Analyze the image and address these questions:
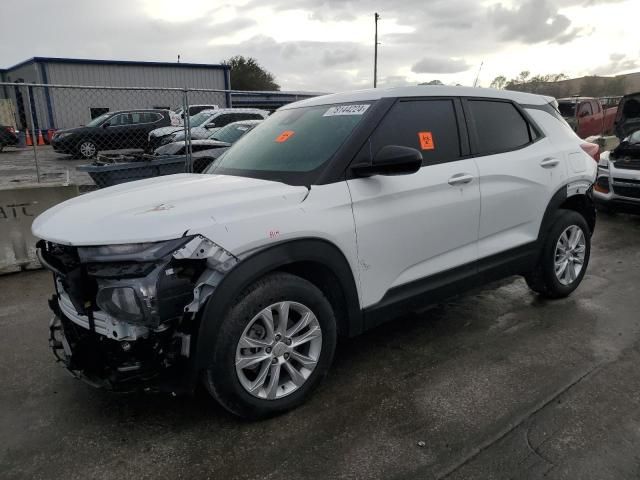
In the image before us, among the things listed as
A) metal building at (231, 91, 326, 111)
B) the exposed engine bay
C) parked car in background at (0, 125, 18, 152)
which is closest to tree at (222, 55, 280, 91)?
metal building at (231, 91, 326, 111)

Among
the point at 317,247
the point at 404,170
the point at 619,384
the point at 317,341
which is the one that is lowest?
the point at 619,384

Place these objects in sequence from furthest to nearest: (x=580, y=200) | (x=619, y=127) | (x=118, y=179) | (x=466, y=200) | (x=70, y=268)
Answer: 1. (x=619, y=127)
2. (x=118, y=179)
3. (x=580, y=200)
4. (x=466, y=200)
5. (x=70, y=268)

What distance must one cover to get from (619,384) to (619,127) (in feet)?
28.3

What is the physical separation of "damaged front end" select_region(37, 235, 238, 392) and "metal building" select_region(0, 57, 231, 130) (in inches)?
900

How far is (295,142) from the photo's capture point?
3328 millimetres

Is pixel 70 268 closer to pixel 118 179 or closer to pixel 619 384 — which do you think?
pixel 619 384

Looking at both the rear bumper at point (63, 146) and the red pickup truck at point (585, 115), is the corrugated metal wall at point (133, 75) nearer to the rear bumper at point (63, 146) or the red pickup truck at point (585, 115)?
the rear bumper at point (63, 146)

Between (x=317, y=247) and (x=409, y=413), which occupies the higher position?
(x=317, y=247)

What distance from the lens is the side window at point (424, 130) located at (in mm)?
3201

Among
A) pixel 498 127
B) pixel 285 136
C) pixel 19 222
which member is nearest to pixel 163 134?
pixel 19 222

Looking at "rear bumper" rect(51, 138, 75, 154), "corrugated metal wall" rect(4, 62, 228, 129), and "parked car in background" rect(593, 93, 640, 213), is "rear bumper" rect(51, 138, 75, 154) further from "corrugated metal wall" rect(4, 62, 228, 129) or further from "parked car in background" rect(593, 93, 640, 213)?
"parked car in background" rect(593, 93, 640, 213)

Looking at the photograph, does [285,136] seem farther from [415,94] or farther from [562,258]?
[562,258]

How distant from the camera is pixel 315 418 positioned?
2.79 m

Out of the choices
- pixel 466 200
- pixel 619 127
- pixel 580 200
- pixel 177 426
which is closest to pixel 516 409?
pixel 466 200
